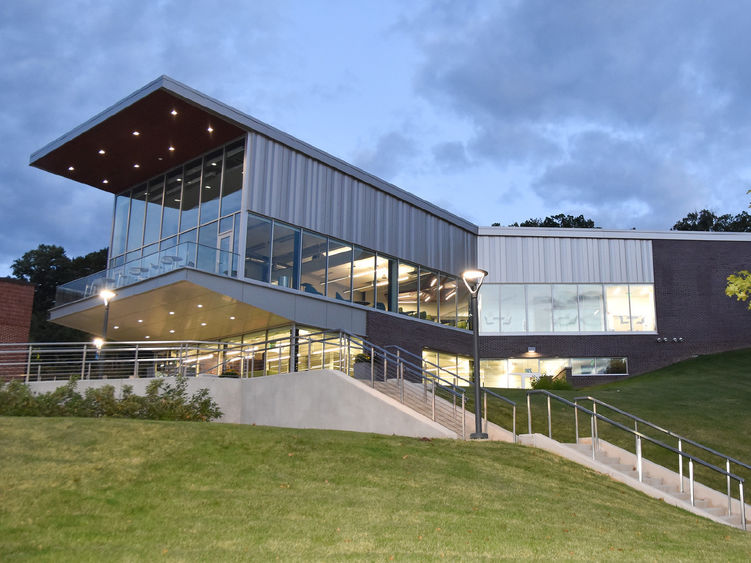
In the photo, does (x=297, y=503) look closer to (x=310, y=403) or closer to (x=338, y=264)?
(x=310, y=403)

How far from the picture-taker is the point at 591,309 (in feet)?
116

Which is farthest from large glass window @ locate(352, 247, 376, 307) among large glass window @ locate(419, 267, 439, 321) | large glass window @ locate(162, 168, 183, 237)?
large glass window @ locate(162, 168, 183, 237)

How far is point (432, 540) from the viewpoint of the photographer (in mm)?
7695

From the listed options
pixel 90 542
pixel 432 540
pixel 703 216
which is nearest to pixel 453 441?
pixel 432 540

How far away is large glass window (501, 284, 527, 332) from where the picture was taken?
35.1 metres

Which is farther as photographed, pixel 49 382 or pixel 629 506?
pixel 49 382

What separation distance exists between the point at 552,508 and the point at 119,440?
6.10 m

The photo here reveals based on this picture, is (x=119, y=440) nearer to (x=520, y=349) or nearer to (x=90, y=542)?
(x=90, y=542)

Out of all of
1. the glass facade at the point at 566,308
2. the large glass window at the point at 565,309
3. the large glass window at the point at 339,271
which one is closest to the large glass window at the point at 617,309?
the glass facade at the point at 566,308

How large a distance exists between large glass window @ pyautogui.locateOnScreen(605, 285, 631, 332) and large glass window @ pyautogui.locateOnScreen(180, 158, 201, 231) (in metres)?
19.8

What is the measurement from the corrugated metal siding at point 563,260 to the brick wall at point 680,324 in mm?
985

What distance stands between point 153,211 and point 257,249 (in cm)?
693

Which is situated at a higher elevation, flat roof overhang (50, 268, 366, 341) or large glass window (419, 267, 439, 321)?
large glass window (419, 267, 439, 321)

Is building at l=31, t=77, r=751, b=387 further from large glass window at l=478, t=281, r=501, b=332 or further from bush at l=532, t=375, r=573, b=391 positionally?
bush at l=532, t=375, r=573, b=391
